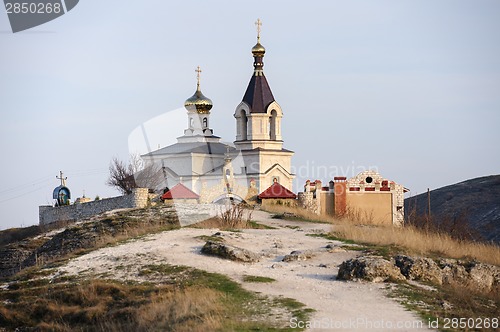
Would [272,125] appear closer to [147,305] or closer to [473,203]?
[473,203]

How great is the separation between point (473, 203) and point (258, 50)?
1592 centimetres

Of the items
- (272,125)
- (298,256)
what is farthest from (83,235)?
(272,125)

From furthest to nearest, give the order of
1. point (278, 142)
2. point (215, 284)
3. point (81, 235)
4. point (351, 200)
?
point (278, 142) → point (351, 200) → point (81, 235) → point (215, 284)

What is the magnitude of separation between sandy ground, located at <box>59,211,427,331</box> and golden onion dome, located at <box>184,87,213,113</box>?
35946 millimetres

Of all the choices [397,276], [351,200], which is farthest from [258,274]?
[351,200]

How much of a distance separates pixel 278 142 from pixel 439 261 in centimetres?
4012

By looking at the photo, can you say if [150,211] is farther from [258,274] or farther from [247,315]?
[247,315]

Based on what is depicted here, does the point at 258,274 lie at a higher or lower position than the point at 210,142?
lower

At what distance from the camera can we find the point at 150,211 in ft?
99.9

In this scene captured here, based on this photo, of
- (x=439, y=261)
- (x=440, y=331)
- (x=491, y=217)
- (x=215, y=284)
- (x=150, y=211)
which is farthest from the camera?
(x=491, y=217)

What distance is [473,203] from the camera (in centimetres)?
5416

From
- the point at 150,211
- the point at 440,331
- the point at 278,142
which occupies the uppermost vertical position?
the point at 278,142

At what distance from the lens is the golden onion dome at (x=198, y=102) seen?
60594 mm

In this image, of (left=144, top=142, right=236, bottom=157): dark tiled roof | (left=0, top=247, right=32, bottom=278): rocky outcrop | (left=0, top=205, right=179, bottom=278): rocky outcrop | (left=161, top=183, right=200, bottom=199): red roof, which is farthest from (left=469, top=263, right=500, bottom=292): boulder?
(left=144, top=142, right=236, bottom=157): dark tiled roof
